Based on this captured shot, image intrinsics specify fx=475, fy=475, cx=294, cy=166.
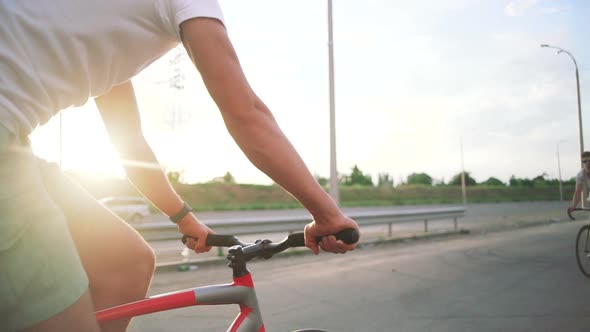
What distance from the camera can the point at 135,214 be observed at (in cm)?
2630

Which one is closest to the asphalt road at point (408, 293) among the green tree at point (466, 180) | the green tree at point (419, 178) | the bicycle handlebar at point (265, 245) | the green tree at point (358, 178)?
the bicycle handlebar at point (265, 245)

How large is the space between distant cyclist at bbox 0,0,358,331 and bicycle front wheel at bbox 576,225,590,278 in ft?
22.0

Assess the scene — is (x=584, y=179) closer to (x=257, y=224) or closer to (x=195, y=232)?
(x=257, y=224)

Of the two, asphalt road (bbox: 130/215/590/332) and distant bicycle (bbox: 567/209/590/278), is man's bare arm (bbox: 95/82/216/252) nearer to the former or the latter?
asphalt road (bbox: 130/215/590/332)

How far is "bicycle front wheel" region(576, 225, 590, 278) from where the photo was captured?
6.70 meters

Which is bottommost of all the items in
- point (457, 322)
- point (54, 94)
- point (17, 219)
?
point (457, 322)

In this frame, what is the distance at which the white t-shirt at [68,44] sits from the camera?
3.64 ft

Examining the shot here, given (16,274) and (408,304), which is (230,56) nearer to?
(16,274)

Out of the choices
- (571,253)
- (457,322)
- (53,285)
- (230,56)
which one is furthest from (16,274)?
(571,253)

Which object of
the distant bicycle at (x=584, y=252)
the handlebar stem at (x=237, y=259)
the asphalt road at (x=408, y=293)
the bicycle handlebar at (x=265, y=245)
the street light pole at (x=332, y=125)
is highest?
the street light pole at (x=332, y=125)

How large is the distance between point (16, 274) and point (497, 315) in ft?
15.2

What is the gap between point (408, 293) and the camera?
5.73 metres

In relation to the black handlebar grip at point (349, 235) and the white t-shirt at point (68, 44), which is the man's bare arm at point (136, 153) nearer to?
the white t-shirt at point (68, 44)

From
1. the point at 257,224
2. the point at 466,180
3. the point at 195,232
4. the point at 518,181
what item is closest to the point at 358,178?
the point at 466,180
